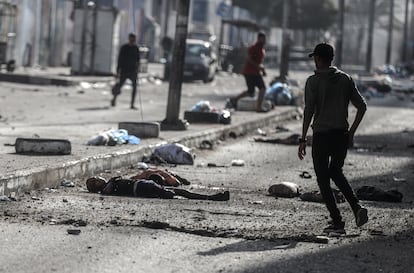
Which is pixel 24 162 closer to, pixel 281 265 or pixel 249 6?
pixel 281 265

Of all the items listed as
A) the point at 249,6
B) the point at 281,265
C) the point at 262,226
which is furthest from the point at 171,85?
the point at 249,6

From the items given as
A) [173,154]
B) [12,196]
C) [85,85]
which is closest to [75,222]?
[12,196]

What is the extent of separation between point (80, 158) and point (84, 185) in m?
0.76

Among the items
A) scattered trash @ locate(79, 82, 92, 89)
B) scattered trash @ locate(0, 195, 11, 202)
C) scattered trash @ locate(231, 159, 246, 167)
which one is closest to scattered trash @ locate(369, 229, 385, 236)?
scattered trash @ locate(0, 195, 11, 202)

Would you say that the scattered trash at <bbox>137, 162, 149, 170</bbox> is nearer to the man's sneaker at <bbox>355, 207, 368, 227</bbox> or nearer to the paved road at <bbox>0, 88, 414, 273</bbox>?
the paved road at <bbox>0, 88, 414, 273</bbox>

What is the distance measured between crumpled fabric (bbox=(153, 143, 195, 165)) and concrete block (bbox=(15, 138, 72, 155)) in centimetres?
195

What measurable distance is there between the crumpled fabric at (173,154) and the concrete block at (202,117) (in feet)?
20.6

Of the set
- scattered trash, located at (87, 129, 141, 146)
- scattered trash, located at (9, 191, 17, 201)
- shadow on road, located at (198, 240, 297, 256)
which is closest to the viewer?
shadow on road, located at (198, 240, 297, 256)

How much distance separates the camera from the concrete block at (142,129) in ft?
55.8

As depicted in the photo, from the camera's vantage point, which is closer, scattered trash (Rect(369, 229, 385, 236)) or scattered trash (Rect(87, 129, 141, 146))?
scattered trash (Rect(369, 229, 385, 236))

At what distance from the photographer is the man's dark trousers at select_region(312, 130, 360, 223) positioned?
377 inches

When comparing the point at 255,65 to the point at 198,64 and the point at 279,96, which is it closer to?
the point at 279,96

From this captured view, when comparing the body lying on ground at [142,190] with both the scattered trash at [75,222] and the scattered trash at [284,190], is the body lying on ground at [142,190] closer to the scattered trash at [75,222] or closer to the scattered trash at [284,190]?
the scattered trash at [284,190]

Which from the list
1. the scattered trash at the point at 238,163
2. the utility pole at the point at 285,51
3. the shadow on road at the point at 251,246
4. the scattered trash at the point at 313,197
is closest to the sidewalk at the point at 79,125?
the scattered trash at the point at 238,163
